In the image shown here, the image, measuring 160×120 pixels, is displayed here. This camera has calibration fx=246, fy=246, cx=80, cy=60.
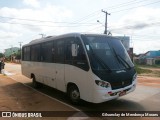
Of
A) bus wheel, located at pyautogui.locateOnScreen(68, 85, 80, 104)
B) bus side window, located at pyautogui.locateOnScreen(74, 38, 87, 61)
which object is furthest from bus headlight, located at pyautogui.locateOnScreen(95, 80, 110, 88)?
bus wheel, located at pyautogui.locateOnScreen(68, 85, 80, 104)

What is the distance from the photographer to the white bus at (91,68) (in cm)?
837

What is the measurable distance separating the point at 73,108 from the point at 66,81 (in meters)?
1.38

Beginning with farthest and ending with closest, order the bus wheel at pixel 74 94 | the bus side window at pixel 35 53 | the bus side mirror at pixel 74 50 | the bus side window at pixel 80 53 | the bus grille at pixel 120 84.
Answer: the bus side window at pixel 35 53 < the bus wheel at pixel 74 94 < the bus side mirror at pixel 74 50 < the bus side window at pixel 80 53 < the bus grille at pixel 120 84

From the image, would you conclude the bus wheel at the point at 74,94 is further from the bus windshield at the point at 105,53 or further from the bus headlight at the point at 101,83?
the bus windshield at the point at 105,53

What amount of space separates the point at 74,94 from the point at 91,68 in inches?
67.4

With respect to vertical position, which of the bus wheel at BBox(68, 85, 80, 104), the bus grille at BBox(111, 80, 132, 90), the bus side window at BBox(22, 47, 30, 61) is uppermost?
the bus side window at BBox(22, 47, 30, 61)

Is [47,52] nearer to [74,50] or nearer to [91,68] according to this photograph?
[74,50]

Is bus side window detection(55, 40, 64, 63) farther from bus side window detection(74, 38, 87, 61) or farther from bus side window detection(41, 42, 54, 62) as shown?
bus side window detection(74, 38, 87, 61)

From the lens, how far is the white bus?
27.5 ft

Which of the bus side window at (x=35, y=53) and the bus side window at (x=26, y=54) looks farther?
the bus side window at (x=26, y=54)

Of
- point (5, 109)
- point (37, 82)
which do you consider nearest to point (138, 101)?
point (5, 109)

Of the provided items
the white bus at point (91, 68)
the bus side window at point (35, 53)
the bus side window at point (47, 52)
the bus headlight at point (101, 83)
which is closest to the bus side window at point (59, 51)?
the white bus at point (91, 68)

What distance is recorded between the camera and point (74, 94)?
966 cm

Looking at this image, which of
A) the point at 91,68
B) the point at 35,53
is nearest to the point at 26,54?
the point at 35,53
